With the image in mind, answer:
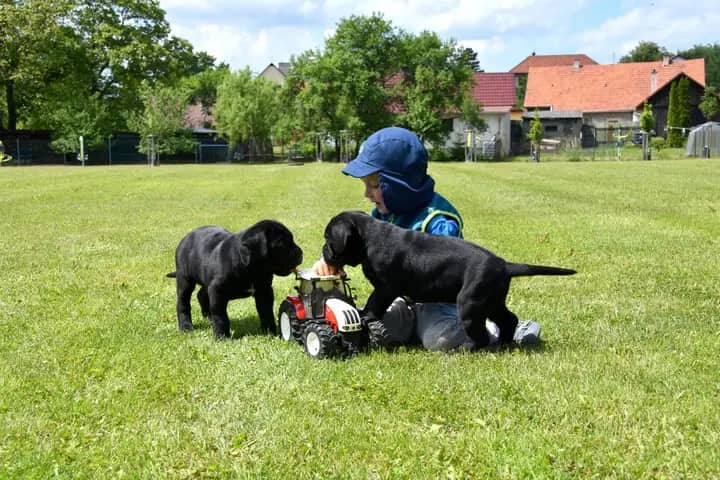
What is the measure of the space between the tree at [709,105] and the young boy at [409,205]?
7134 centimetres

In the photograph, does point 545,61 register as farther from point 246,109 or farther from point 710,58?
point 246,109

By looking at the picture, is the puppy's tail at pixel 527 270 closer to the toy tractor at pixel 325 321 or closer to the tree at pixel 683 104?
the toy tractor at pixel 325 321

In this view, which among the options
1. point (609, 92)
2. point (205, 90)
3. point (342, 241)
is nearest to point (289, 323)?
point (342, 241)

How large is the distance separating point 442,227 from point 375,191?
593 millimetres

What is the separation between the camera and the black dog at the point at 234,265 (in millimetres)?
5148

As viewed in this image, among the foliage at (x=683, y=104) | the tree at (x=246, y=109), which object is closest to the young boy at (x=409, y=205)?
the tree at (x=246, y=109)

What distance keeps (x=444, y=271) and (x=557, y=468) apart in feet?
6.08

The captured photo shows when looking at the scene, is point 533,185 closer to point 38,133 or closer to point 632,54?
point 38,133

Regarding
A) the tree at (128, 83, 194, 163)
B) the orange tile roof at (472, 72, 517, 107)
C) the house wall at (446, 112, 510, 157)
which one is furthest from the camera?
the orange tile roof at (472, 72, 517, 107)

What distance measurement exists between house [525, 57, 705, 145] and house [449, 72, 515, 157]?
3.21m

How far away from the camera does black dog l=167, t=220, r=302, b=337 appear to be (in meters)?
5.15

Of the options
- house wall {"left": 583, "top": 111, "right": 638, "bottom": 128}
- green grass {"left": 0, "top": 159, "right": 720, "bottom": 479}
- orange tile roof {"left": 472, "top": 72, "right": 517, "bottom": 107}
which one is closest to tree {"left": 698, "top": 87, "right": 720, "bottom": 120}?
house wall {"left": 583, "top": 111, "right": 638, "bottom": 128}

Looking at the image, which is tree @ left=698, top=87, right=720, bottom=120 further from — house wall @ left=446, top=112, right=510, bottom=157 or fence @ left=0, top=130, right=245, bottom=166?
fence @ left=0, top=130, right=245, bottom=166

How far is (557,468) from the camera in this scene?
10.5 feet
